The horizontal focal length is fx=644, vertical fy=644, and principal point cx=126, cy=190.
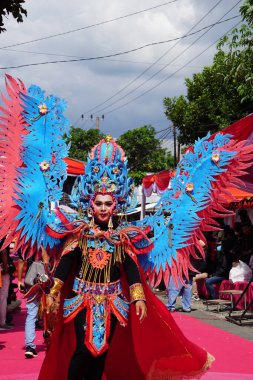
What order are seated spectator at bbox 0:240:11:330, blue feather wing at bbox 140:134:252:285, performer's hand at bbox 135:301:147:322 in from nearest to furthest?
1. performer's hand at bbox 135:301:147:322
2. blue feather wing at bbox 140:134:252:285
3. seated spectator at bbox 0:240:11:330

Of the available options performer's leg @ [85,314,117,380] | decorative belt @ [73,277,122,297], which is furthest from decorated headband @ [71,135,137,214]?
performer's leg @ [85,314,117,380]

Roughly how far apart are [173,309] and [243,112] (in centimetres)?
1606

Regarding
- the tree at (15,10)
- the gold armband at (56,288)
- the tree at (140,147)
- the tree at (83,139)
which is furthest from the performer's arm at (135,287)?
the tree at (83,139)

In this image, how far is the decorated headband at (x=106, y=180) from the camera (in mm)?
5000

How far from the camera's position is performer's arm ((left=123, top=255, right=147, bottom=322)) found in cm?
471

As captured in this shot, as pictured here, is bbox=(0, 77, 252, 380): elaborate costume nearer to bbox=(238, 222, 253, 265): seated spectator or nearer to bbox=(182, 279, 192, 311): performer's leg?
bbox=(182, 279, 192, 311): performer's leg

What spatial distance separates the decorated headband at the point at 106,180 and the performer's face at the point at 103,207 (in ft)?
0.16

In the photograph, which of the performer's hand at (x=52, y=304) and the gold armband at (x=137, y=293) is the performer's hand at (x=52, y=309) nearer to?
the performer's hand at (x=52, y=304)

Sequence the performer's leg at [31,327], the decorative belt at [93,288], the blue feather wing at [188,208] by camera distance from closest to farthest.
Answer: the decorative belt at [93,288] < the blue feather wing at [188,208] < the performer's leg at [31,327]

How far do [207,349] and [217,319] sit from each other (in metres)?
2.96

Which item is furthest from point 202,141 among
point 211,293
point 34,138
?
point 211,293

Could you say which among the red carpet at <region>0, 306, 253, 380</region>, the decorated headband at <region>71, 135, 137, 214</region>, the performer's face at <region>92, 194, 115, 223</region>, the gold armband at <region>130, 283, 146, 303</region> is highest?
the decorated headband at <region>71, 135, 137, 214</region>

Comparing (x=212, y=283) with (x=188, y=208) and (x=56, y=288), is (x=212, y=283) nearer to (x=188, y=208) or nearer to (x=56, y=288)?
(x=188, y=208)

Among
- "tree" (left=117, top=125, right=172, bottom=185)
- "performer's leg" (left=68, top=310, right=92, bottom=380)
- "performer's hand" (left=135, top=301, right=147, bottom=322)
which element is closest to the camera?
"performer's leg" (left=68, top=310, right=92, bottom=380)
